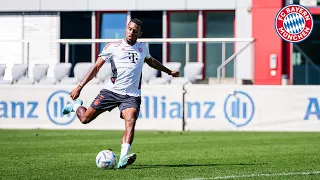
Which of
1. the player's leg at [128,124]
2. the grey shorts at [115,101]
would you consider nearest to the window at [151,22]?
the grey shorts at [115,101]

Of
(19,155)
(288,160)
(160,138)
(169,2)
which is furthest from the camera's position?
(169,2)

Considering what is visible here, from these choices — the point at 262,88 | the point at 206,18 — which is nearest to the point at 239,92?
the point at 262,88

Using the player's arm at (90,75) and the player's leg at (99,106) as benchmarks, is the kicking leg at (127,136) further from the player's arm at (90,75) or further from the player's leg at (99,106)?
the player's arm at (90,75)

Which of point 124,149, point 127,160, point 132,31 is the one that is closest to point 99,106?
point 124,149

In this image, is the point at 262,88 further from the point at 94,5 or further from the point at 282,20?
the point at 94,5

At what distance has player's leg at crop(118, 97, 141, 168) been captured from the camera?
40.0 ft

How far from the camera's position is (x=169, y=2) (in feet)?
115

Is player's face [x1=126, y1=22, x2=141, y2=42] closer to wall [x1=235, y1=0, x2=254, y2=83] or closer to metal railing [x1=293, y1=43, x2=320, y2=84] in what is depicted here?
wall [x1=235, y1=0, x2=254, y2=83]

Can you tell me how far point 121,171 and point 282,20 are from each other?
1033cm

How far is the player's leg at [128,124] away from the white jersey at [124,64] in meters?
0.16

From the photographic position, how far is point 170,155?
14828 millimetres

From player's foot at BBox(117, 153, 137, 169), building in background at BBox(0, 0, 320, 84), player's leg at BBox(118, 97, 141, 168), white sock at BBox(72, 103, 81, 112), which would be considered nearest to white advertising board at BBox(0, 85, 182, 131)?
building in background at BBox(0, 0, 320, 84)

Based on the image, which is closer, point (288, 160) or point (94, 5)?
point (288, 160)

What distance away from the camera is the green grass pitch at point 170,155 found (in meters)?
11.4
